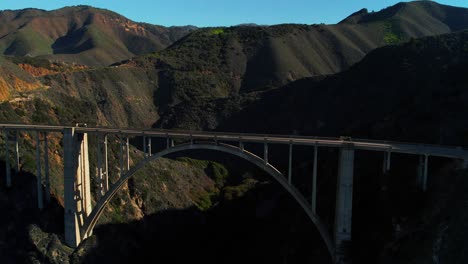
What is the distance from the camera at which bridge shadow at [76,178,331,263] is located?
128 feet

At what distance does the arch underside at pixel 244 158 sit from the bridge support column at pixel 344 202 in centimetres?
86

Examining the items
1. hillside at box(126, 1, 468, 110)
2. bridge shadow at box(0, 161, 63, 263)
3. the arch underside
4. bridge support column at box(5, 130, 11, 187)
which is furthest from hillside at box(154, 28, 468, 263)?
bridge support column at box(5, 130, 11, 187)

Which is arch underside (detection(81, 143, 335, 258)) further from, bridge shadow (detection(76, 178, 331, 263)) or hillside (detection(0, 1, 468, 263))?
bridge shadow (detection(76, 178, 331, 263))

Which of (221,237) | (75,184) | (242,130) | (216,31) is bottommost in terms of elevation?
(221,237)

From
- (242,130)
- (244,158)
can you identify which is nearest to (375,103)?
(242,130)

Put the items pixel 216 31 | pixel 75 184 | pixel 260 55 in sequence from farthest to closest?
pixel 216 31
pixel 260 55
pixel 75 184

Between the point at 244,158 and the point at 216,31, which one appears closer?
the point at 244,158

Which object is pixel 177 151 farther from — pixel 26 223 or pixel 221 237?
pixel 26 223

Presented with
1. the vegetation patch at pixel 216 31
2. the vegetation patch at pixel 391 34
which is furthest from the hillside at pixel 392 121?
the vegetation patch at pixel 391 34

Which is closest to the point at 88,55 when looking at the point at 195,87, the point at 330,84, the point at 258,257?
the point at 195,87

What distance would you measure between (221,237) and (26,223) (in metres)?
20.9

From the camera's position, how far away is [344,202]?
94.6 ft

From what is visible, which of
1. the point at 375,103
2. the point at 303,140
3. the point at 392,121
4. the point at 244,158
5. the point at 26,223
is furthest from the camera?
the point at 375,103

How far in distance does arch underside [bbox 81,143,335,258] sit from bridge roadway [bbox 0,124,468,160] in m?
0.94
